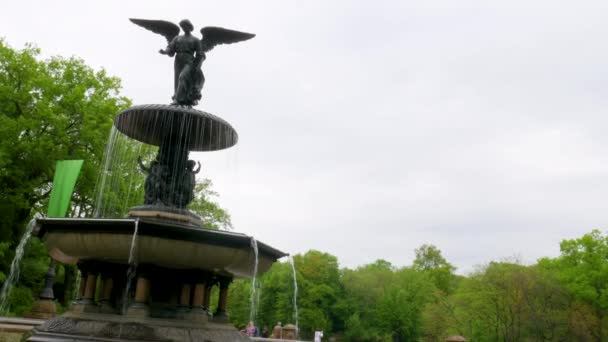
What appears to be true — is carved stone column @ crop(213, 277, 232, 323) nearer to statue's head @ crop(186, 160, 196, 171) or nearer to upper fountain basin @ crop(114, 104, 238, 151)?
statue's head @ crop(186, 160, 196, 171)

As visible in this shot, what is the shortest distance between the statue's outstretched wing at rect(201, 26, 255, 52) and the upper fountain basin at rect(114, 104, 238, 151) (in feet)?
5.38

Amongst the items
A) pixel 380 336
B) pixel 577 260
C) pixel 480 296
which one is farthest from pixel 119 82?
pixel 380 336

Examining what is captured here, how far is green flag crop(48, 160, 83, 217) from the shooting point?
15.9 m

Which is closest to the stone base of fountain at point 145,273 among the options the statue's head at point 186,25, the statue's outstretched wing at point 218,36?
the statue's outstretched wing at point 218,36

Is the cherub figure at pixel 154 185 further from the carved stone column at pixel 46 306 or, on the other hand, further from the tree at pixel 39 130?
the tree at pixel 39 130

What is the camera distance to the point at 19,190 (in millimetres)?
22938

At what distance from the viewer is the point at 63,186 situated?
16281 mm

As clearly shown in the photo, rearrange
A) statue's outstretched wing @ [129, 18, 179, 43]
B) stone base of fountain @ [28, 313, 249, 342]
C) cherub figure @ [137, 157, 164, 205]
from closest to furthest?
stone base of fountain @ [28, 313, 249, 342] < cherub figure @ [137, 157, 164, 205] < statue's outstretched wing @ [129, 18, 179, 43]

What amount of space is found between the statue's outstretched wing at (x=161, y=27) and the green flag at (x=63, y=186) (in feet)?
22.6

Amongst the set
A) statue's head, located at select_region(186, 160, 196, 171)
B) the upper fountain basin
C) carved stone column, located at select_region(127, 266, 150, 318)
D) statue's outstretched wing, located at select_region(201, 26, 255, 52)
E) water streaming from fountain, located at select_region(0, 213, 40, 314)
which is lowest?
carved stone column, located at select_region(127, 266, 150, 318)

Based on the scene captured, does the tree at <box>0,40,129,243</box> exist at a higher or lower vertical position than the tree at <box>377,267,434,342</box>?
higher

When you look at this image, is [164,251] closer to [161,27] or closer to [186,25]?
[186,25]

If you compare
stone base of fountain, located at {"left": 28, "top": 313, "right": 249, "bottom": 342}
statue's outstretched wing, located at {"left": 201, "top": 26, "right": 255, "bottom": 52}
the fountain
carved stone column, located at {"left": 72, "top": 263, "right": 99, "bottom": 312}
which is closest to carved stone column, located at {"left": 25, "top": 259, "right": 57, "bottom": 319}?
the fountain

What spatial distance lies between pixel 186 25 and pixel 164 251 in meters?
4.52
